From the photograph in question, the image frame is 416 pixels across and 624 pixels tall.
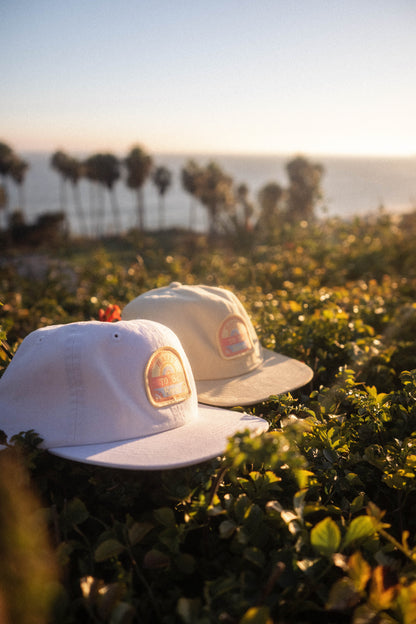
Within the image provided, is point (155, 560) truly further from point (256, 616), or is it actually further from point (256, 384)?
point (256, 384)

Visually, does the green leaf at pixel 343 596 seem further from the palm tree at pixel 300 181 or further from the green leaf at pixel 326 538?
the palm tree at pixel 300 181

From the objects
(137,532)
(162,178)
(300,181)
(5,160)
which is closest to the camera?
(137,532)

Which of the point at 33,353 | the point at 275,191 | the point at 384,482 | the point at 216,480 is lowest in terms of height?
the point at 384,482

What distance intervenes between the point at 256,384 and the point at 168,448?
0.81m

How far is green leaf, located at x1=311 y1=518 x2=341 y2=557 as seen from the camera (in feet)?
3.64

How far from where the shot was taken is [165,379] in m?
1.63

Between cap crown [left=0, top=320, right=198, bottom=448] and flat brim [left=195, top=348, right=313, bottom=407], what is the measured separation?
16.8 inches

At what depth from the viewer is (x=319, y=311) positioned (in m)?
2.99

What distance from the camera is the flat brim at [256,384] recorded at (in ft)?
6.60

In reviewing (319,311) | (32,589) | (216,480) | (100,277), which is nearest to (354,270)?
(319,311)

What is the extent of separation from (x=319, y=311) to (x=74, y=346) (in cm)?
Result: 189

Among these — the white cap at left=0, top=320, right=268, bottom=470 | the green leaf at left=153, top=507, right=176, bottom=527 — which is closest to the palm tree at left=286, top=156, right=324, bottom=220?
the white cap at left=0, top=320, right=268, bottom=470

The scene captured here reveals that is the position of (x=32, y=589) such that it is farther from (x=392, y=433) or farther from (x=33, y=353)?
(x=392, y=433)

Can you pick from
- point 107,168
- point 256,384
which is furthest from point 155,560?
point 107,168
